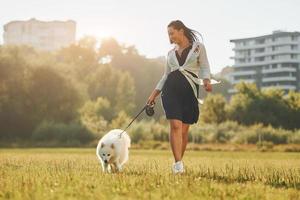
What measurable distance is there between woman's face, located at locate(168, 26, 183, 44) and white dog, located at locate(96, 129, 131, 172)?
2783 millimetres

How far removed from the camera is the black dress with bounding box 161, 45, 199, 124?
9.30 meters

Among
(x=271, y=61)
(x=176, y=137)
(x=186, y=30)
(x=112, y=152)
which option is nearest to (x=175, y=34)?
(x=186, y=30)

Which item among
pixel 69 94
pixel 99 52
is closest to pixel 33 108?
pixel 69 94

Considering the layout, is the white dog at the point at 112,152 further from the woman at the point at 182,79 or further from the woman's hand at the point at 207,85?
the woman's hand at the point at 207,85

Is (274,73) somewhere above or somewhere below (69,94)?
above

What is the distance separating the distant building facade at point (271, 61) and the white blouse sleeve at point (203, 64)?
509ft

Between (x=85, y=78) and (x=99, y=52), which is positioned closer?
(x=85, y=78)

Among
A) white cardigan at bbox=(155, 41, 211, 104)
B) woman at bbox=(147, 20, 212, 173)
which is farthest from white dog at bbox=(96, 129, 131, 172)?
white cardigan at bbox=(155, 41, 211, 104)

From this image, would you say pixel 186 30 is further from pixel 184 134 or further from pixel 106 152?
pixel 106 152

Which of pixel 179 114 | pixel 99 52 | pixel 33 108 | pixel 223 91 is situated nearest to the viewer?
pixel 179 114

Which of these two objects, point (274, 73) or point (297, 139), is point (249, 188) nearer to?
point (297, 139)

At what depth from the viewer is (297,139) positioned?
5222 centimetres

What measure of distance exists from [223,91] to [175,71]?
141430 millimetres

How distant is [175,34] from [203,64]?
0.66m
